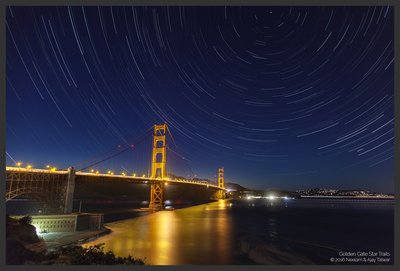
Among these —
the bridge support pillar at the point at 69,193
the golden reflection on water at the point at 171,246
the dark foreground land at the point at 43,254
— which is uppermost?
the bridge support pillar at the point at 69,193

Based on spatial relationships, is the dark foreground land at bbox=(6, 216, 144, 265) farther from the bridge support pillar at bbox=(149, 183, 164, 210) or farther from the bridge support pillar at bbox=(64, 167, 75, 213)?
the bridge support pillar at bbox=(149, 183, 164, 210)

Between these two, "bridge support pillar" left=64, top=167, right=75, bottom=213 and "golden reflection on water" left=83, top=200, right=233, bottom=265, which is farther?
"bridge support pillar" left=64, top=167, right=75, bottom=213

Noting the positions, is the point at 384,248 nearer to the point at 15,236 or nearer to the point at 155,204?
the point at 15,236

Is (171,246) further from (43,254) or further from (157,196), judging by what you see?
(157,196)

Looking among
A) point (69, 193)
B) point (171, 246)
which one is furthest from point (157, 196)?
point (171, 246)

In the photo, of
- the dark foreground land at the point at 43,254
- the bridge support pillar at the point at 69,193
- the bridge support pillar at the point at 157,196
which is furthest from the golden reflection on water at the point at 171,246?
the bridge support pillar at the point at 157,196

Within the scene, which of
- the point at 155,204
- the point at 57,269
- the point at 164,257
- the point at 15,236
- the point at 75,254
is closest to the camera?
the point at 57,269

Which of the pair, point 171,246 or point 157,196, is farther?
point 157,196

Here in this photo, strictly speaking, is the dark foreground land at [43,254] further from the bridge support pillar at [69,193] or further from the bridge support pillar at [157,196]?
the bridge support pillar at [157,196]

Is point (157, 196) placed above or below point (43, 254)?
above

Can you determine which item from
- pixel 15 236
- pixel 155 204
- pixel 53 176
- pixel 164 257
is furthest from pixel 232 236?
pixel 155 204

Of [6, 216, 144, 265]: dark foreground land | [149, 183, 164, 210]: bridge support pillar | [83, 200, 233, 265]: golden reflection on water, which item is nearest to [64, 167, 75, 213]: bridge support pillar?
[83, 200, 233, 265]: golden reflection on water
